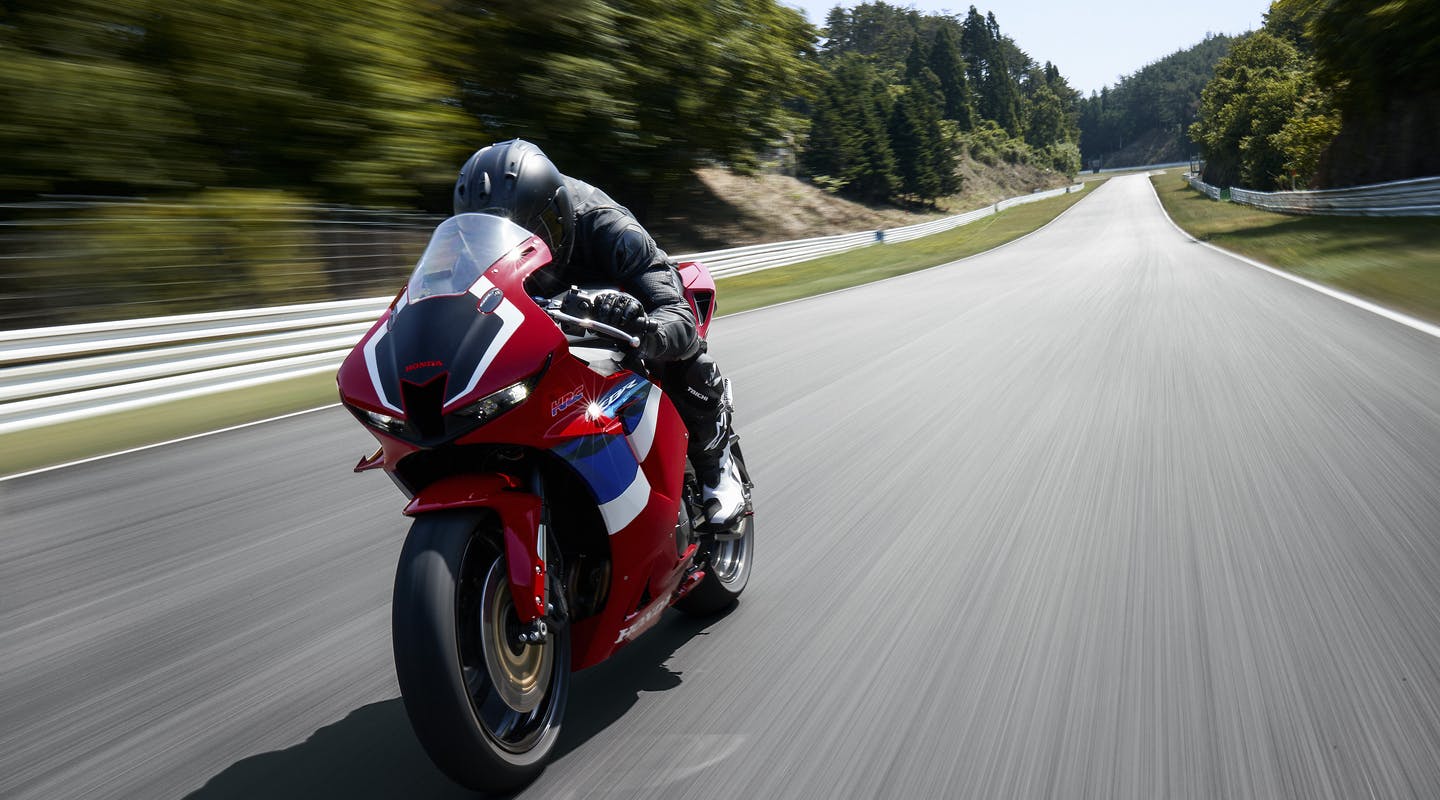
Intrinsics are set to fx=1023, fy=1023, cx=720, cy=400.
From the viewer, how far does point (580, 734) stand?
9.46ft

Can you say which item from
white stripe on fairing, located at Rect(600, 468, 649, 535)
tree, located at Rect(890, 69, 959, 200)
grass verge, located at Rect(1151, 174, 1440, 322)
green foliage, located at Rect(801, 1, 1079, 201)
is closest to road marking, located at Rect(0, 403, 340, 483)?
white stripe on fairing, located at Rect(600, 468, 649, 535)

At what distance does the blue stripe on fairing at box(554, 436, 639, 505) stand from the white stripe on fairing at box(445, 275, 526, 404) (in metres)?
0.34

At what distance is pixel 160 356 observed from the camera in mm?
10125

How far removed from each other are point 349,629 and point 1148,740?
2.71m

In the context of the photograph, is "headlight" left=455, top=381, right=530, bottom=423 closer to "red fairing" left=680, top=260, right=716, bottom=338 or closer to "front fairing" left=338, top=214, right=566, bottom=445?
"front fairing" left=338, top=214, right=566, bottom=445

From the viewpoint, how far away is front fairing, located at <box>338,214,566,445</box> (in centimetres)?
239

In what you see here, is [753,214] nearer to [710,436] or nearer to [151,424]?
[151,424]

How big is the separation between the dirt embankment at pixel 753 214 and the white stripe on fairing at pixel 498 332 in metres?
30.3

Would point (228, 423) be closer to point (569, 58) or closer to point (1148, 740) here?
point (1148, 740)

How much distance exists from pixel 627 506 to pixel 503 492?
1.45 feet

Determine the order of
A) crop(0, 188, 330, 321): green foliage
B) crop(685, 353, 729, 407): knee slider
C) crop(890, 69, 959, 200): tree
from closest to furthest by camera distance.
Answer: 1. crop(685, 353, 729, 407): knee slider
2. crop(0, 188, 330, 321): green foliage
3. crop(890, 69, 959, 200): tree

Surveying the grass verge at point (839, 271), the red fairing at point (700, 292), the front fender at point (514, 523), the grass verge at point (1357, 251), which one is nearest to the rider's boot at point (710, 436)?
the red fairing at point (700, 292)

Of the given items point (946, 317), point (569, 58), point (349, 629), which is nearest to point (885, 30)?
point (569, 58)

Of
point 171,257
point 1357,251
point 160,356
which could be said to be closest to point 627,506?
point 160,356
